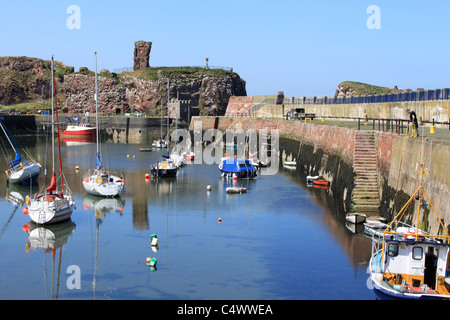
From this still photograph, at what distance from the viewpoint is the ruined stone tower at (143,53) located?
13562cm

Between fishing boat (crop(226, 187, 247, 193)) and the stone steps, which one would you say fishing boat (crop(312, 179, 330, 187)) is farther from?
the stone steps

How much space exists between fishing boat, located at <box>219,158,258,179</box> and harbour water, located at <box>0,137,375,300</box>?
7278 millimetres

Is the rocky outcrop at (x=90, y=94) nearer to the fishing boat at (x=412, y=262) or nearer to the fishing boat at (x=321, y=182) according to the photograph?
the fishing boat at (x=321, y=182)

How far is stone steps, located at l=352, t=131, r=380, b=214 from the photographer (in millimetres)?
36844

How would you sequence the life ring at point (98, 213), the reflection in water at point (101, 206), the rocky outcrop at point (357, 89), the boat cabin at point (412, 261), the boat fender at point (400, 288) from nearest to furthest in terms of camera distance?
the boat fender at point (400, 288) < the boat cabin at point (412, 261) < the reflection in water at point (101, 206) < the life ring at point (98, 213) < the rocky outcrop at point (357, 89)

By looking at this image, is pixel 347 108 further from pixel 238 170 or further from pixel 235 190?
pixel 235 190

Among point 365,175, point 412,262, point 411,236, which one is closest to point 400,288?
point 412,262

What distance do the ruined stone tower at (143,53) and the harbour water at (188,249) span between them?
93.8 m

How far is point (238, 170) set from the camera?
5388cm

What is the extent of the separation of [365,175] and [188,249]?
1532 centimetres

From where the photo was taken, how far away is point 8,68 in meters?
163

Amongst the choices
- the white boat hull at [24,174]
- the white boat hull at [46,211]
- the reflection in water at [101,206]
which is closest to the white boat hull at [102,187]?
the reflection in water at [101,206]

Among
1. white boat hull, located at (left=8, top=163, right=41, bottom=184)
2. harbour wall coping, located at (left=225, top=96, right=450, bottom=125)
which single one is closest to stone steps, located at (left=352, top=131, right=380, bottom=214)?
harbour wall coping, located at (left=225, top=96, right=450, bottom=125)
